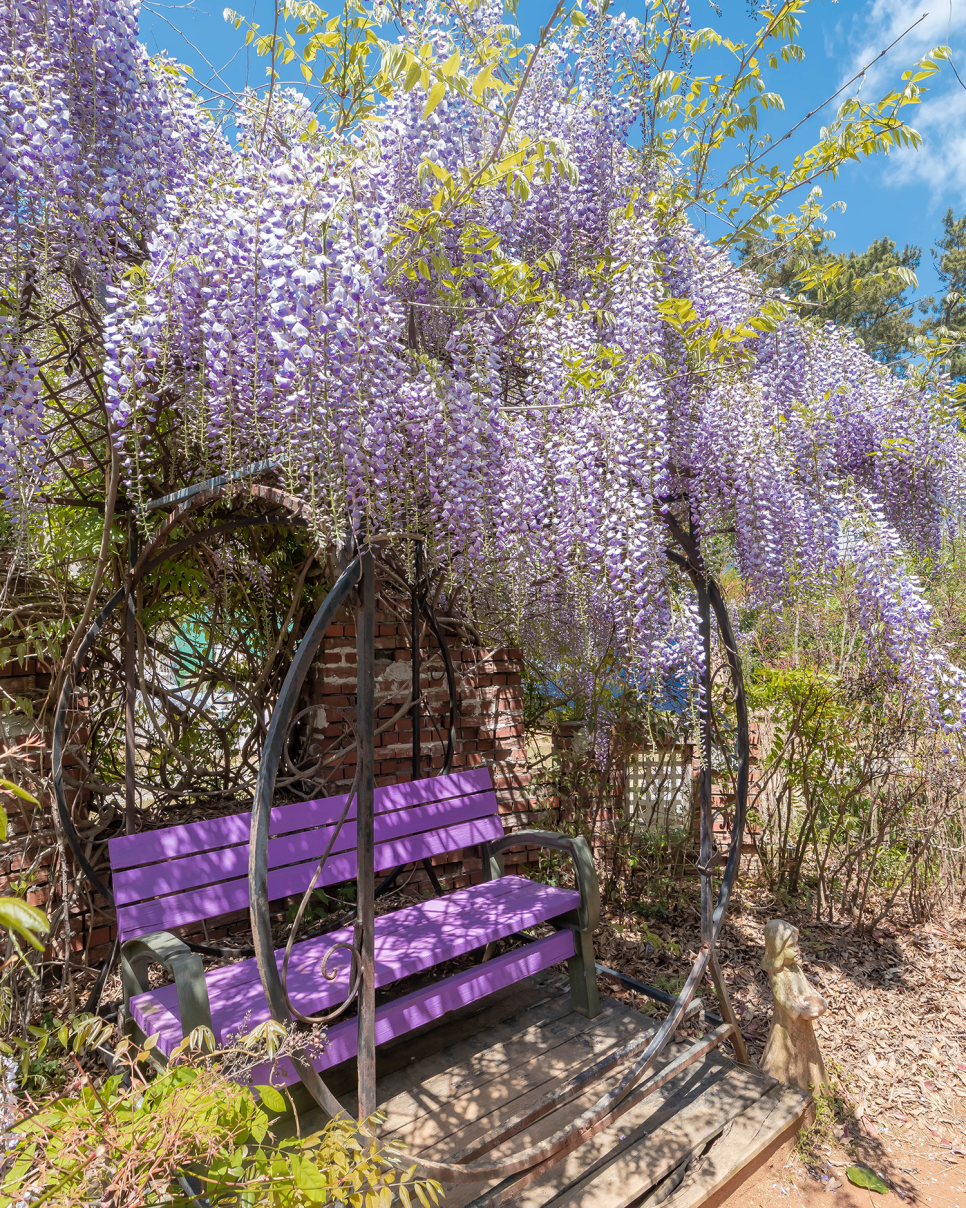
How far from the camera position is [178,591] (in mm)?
3203

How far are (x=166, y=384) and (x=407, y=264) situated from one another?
0.74m

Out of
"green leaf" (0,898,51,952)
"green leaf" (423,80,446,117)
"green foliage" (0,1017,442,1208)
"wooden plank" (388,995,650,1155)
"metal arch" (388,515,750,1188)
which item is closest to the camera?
"green leaf" (0,898,51,952)

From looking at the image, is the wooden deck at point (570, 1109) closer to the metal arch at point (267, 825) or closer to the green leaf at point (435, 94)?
the metal arch at point (267, 825)

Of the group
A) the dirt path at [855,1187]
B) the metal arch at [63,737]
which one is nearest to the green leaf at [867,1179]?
the dirt path at [855,1187]

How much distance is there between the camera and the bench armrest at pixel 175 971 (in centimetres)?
190

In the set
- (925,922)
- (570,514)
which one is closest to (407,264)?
(570,514)

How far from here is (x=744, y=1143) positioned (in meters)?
2.34

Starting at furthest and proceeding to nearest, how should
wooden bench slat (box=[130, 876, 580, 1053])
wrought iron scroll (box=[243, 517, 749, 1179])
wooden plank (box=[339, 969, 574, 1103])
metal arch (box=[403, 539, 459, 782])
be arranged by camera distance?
metal arch (box=[403, 539, 459, 782]) < wooden plank (box=[339, 969, 574, 1103]) < wooden bench slat (box=[130, 876, 580, 1053]) < wrought iron scroll (box=[243, 517, 749, 1179])

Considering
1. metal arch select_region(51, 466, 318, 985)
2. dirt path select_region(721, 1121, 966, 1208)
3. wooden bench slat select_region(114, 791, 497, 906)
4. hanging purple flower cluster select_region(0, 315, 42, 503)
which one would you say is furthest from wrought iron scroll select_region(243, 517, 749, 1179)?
hanging purple flower cluster select_region(0, 315, 42, 503)

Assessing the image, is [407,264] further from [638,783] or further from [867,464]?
[638,783]

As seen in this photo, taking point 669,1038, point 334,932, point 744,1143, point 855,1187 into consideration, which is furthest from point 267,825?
point 855,1187

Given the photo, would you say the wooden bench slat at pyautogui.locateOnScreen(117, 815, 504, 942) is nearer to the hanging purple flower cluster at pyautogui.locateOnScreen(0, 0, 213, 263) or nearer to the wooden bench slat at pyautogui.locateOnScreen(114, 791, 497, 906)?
the wooden bench slat at pyautogui.locateOnScreen(114, 791, 497, 906)

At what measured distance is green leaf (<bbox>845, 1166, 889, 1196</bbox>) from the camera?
236 centimetres

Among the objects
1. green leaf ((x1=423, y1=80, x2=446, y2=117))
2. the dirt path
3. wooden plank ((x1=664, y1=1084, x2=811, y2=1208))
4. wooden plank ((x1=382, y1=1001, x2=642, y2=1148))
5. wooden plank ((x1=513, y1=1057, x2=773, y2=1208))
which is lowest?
the dirt path
